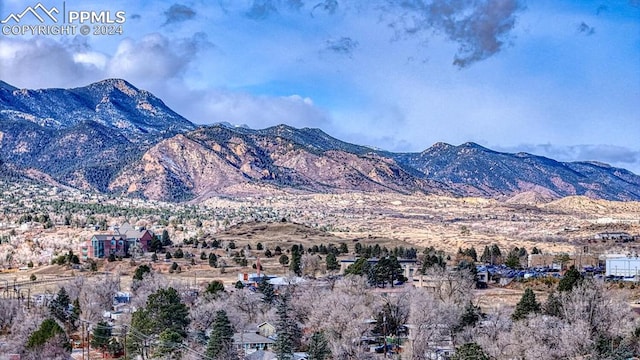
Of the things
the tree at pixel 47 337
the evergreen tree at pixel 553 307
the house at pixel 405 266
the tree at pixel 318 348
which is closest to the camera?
the tree at pixel 318 348

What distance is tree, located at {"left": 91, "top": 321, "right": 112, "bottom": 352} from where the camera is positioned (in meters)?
59.8

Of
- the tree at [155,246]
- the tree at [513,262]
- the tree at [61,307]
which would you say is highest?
the tree at [155,246]

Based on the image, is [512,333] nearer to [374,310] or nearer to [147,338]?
[374,310]

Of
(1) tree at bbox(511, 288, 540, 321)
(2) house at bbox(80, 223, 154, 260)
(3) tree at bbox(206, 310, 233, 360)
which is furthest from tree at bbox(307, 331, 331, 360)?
(2) house at bbox(80, 223, 154, 260)

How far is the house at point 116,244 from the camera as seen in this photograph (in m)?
116

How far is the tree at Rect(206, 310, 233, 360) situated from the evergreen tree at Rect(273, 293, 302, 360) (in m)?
3.03

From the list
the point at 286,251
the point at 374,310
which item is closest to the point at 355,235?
the point at 286,251

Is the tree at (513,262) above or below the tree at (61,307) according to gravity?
above

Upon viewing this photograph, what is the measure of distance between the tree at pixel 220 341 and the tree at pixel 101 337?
1093 cm

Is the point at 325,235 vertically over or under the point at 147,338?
over

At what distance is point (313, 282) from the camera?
82.2m

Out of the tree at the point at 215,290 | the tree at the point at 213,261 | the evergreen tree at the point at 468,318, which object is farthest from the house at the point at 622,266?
the tree at the point at 213,261

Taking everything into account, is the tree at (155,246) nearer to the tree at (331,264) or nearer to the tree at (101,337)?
the tree at (331,264)

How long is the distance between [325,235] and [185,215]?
175 feet
